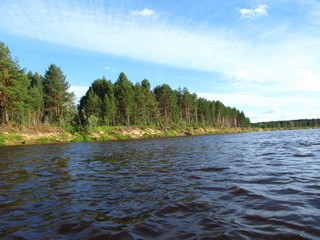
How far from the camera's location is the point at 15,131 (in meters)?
46.8

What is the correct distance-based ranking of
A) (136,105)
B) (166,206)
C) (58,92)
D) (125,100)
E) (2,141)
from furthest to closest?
(136,105) < (125,100) < (58,92) < (2,141) < (166,206)

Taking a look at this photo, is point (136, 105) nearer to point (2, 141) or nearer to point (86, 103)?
point (86, 103)

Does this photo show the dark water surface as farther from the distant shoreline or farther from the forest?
the forest

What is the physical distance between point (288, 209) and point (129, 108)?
238 ft

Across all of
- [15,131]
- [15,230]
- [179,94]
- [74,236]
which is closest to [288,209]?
[74,236]

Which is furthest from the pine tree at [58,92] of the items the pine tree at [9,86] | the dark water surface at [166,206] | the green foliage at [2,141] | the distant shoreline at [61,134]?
the dark water surface at [166,206]

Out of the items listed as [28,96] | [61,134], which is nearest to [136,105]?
[61,134]

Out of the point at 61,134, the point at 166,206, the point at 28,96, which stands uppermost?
the point at 28,96

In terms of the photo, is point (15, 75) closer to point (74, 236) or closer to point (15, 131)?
point (15, 131)

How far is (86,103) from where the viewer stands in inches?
3403

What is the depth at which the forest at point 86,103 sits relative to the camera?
49938 millimetres

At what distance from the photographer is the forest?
49938 mm

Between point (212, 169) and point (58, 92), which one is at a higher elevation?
point (58, 92)

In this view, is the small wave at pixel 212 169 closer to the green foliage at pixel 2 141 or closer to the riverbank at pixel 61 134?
the green foliage at pixel 2 141
